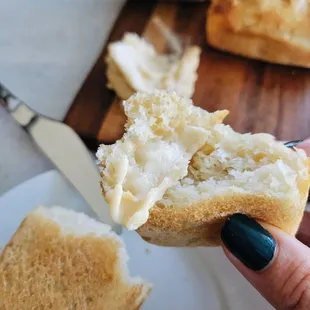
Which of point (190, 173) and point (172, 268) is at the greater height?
point (190, 173)

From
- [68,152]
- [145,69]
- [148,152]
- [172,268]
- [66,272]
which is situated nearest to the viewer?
[148,152]

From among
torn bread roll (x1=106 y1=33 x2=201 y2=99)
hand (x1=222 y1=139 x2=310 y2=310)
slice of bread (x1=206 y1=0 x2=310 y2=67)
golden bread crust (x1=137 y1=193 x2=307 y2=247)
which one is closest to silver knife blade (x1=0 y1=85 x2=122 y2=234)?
torn bread roll (x1=106 y1=33 x2=201 y2=99)

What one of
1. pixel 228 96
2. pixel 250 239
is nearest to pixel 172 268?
pixel 250 239

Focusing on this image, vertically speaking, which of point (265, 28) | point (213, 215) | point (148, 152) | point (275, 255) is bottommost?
point (265, 28)

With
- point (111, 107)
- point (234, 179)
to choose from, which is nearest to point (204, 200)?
point (234, 179)

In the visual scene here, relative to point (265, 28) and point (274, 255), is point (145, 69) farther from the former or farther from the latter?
point (274, 255)

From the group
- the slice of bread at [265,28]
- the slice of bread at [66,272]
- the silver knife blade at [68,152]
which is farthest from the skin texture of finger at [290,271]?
the slice of bread at [265,28]

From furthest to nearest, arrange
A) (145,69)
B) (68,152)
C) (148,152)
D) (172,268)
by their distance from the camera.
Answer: (145,69) → (68,152) → (172,268) → (148,152)
